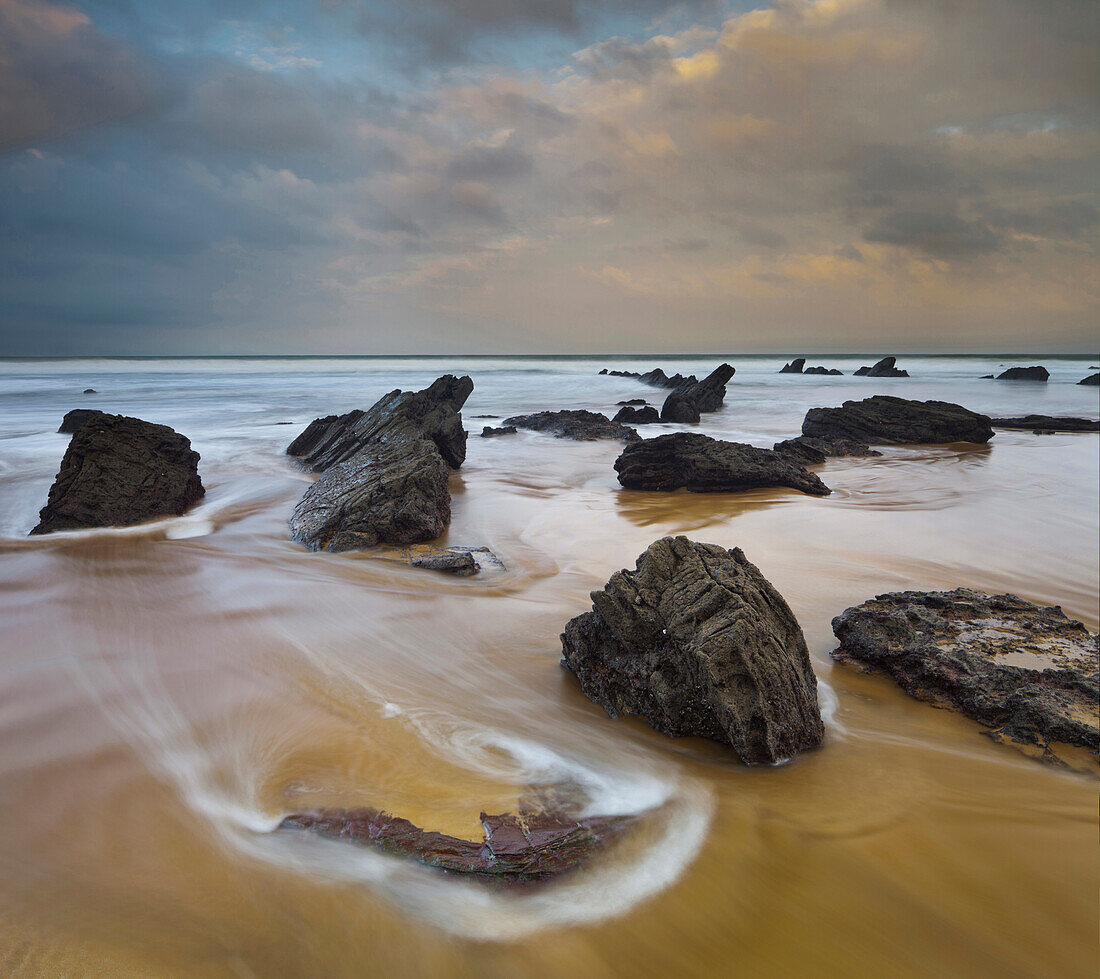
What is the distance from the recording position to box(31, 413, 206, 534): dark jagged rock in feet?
21.4

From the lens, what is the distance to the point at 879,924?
192 cm

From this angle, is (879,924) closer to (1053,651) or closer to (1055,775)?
(1055,775)

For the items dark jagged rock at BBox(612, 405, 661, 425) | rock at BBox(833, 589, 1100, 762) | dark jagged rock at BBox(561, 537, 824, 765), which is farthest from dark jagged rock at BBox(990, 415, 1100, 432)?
dark jagged rock at BBox(561, 537, 824, 765)

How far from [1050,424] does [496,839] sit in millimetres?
17214

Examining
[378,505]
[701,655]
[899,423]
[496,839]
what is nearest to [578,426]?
[899,423]

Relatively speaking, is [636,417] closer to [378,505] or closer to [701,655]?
[378,505]

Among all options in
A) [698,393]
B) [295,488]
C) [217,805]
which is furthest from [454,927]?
[698,393]

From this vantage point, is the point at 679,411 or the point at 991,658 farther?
the point at 679,411

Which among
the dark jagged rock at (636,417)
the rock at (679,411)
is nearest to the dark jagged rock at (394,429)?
the dark jagged rock at (636,417)

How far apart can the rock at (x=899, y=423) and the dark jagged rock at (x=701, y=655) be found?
35.2ft

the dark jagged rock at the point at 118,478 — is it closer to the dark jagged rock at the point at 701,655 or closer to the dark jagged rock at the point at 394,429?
the dark jagged rock at the point at 394,429

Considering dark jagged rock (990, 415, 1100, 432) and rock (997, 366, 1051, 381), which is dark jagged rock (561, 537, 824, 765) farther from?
rock (997, 366, 1051, 381)

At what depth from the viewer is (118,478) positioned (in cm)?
693

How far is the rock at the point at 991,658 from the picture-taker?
2.77m
